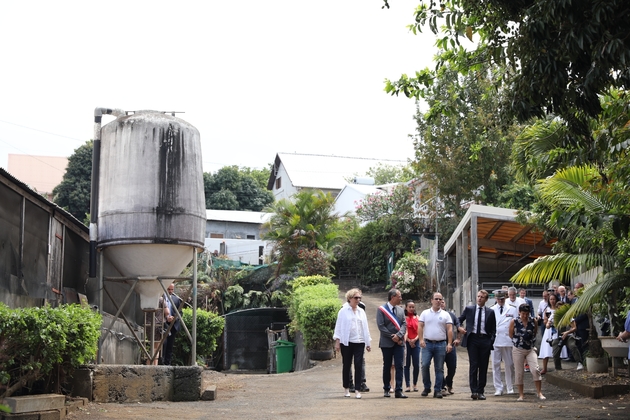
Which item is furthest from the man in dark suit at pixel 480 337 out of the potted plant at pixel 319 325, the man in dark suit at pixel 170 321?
the potted plant at pixel 319 325

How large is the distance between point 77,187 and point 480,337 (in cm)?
4202

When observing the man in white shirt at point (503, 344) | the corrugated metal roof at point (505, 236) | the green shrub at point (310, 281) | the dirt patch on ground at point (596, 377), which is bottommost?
the dirt patch on ground at point (596, 377)

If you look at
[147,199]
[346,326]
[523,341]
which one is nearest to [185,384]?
[346,326]

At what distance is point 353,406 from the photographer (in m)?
11.8

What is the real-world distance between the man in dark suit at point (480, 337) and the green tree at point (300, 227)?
855 inches

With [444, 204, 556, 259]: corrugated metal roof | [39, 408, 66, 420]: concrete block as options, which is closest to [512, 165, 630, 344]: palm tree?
[39, 408, 66, 420]: concrete block

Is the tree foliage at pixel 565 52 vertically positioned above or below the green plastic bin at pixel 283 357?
above

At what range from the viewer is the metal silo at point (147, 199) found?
44.6 feet

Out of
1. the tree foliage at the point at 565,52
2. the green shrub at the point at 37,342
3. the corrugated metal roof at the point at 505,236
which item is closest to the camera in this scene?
the tree foliage at the point at 565,52

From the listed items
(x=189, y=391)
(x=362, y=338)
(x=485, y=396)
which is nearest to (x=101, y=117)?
(x=189, y=391)

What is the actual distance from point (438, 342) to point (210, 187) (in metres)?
51.5

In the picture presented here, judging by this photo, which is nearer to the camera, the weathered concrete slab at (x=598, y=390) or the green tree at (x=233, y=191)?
the weathered concrete slab at (x=598, y=390)

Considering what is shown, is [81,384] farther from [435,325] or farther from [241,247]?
[241,247]

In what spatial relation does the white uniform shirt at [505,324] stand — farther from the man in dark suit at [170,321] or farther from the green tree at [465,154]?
the green tree at [465,154]
